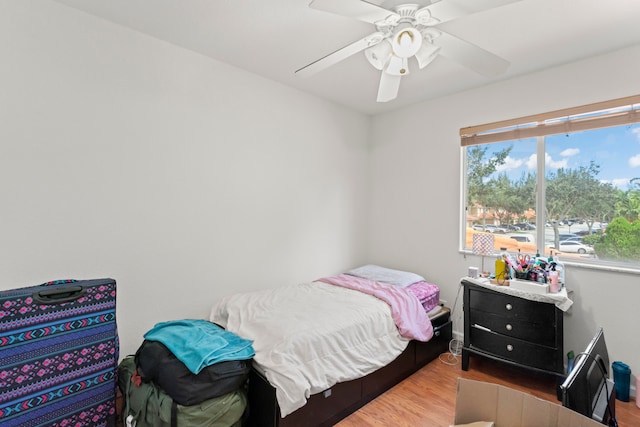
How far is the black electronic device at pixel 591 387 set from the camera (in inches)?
41.5

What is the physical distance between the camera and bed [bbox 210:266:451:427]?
5.63 ft

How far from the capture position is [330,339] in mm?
1979

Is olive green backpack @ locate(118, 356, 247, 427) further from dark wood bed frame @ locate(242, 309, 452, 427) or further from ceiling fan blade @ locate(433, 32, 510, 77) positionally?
ceiling fan blade @ locate(433, 32, 510, 77)

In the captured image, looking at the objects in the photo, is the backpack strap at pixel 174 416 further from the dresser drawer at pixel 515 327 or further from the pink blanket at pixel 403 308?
the dresser drawer at pixel 515 327

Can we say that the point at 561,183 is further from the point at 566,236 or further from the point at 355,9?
the point at 355,9

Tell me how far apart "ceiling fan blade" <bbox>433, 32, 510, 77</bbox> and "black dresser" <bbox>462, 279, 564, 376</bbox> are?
168cm

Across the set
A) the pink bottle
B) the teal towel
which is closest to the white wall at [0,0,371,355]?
the teal towel

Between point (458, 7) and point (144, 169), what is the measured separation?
6.97 feet

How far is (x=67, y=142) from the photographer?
1.90 metres

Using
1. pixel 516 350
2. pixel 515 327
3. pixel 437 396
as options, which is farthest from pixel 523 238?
pixel 437 396

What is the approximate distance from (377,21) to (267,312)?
6.34 feet

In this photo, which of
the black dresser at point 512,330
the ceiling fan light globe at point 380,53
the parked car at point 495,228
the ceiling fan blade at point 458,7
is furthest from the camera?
the parked car at point 495,228

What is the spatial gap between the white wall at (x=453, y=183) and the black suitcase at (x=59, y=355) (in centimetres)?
281

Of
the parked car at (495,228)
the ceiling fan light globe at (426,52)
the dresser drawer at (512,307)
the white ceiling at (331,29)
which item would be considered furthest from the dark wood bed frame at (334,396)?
the white ceiling at (331,29)
